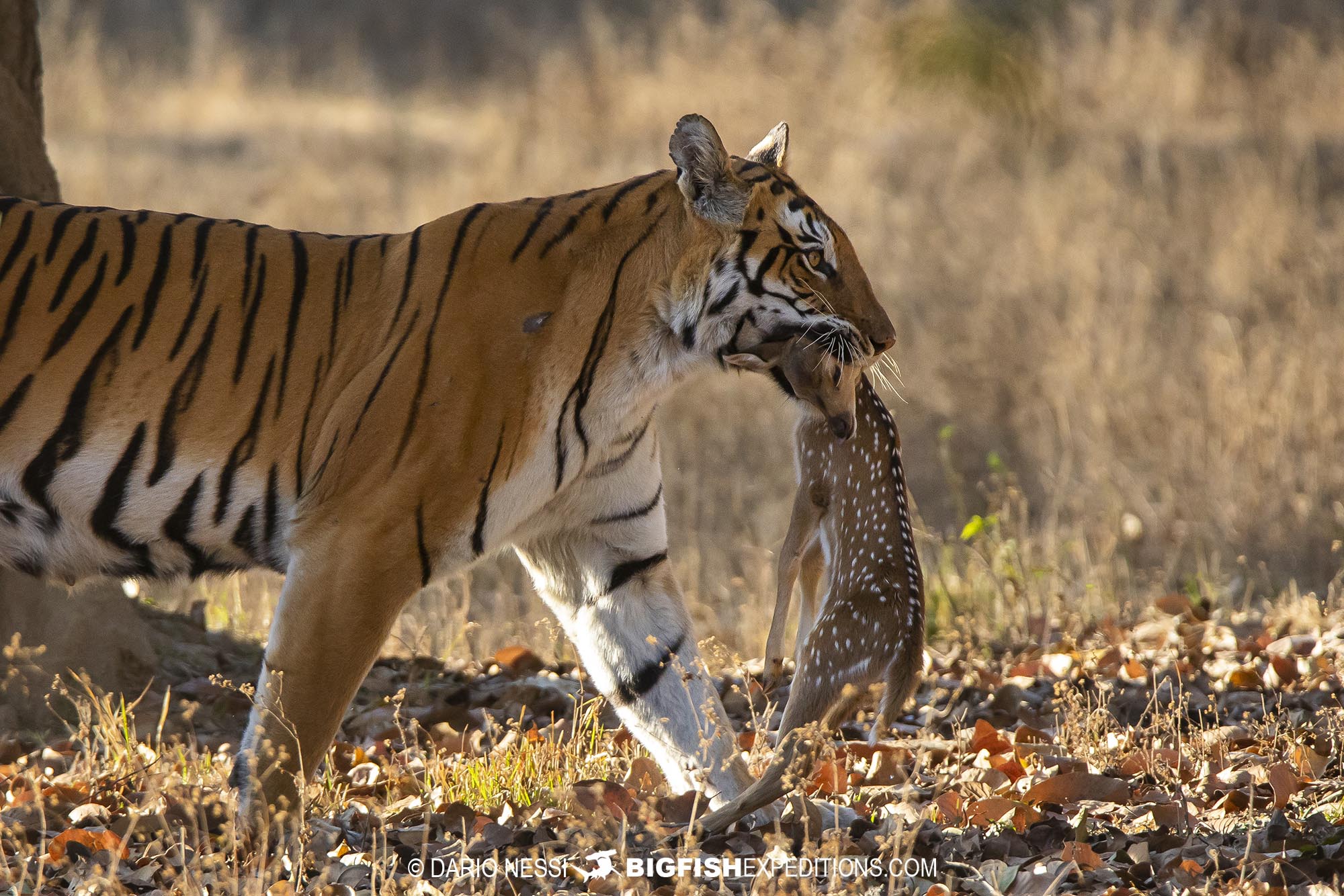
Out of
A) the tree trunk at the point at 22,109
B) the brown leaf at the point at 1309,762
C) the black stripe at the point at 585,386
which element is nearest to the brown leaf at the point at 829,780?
the black stripe at the point at 585,386

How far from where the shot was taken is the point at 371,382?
12.1ft

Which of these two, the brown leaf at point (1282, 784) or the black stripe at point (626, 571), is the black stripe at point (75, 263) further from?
the brown leaf at point (1282, 784)

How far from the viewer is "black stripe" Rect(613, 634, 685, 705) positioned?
405 cm

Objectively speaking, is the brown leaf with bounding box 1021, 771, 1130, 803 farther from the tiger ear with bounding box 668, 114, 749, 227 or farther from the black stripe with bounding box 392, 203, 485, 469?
the black stripe with bounding box 392, 203, 485, 469

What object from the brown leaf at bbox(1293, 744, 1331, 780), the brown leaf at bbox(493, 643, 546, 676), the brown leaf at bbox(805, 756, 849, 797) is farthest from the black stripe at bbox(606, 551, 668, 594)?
the brown leaf at bbox(1293, 744, 1331, 780)

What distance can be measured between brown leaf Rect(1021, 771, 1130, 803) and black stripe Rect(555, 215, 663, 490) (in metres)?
1.40

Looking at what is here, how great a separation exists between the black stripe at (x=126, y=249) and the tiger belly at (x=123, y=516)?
440mm

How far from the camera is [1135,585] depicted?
7.54 m

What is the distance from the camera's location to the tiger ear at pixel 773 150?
165 inches

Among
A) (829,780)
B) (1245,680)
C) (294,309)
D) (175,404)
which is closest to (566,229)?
(294,309)

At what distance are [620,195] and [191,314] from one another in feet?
3.78

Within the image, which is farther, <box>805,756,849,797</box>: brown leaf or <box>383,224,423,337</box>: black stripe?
<box>805,756,849,797</box>: brown leaf

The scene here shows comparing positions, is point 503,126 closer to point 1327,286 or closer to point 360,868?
point 1327,286

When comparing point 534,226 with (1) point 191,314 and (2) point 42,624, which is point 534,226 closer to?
(1) point 191,314
